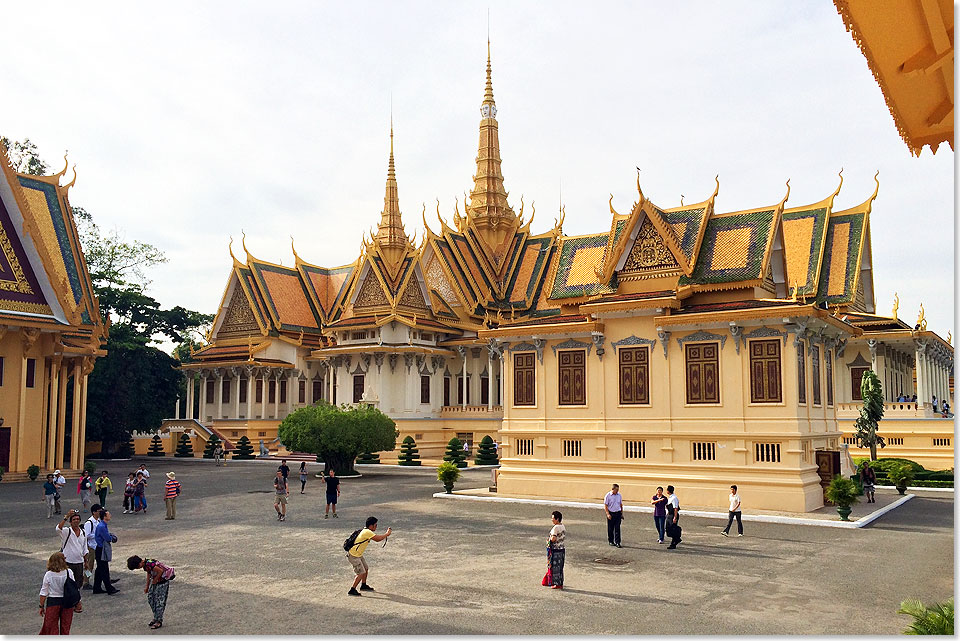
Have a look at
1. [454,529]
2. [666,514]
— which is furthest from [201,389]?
[666,514]

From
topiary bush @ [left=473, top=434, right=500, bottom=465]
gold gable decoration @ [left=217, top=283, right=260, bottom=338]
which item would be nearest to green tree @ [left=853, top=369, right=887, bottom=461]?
topiary bush @ [left=473, top=434, right=500, bottom=465]

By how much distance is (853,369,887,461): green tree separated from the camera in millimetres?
27500

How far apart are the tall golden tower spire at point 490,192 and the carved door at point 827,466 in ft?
106

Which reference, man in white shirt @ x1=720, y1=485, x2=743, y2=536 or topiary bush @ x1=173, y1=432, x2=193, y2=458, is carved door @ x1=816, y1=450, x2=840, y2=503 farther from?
topiary bush @ x1=173, y1=432, x2=193, y2=458

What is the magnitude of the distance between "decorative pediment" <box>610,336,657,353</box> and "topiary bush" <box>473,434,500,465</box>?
677 inches

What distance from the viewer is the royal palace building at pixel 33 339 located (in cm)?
2981

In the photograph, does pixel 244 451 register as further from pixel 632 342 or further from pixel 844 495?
pixel 844 495

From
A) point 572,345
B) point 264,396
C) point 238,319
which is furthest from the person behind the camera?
point 238,319

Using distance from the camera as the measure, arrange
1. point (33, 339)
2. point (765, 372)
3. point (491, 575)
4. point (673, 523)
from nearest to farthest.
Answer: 1. point (491, 575)
2. point (673, 523)
3. point (765, 372)
4. point (33, 339)

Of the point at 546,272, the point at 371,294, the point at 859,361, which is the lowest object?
the point at 859,361

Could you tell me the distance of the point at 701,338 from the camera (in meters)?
21.3

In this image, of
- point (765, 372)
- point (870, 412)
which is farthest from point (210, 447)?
point (765, 372)

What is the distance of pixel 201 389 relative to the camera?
5072 cm

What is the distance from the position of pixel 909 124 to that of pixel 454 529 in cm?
1302
